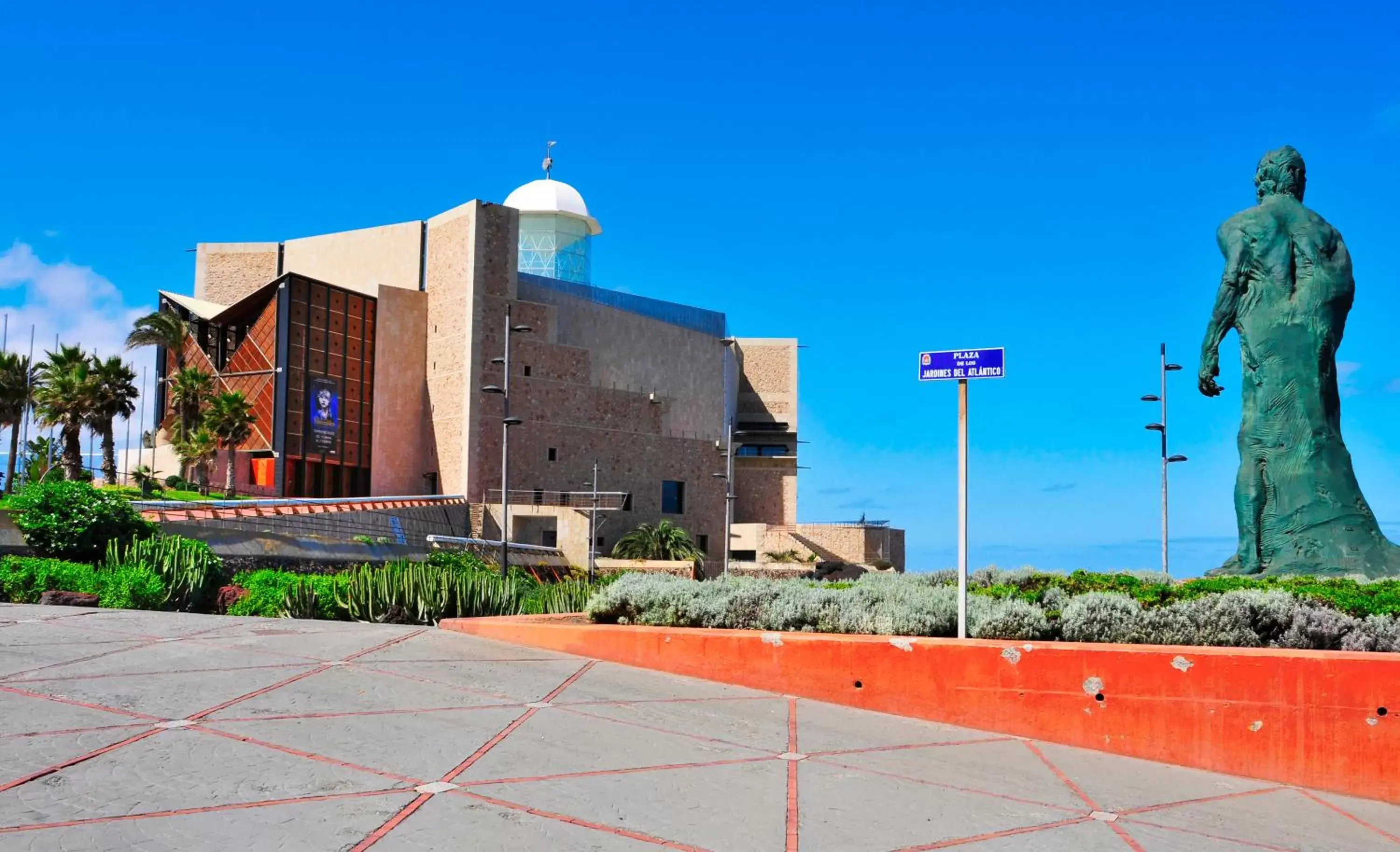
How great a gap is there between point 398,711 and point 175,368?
49851mm

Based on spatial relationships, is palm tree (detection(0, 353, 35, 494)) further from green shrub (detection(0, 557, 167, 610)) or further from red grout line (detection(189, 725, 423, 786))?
red grout line (detection(189, 725, 423, 786))

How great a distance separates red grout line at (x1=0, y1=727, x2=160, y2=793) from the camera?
5.45m

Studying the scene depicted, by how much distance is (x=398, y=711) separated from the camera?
742 cm

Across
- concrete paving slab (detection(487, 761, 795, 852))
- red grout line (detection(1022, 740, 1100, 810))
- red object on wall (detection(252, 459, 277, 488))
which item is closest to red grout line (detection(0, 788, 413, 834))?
concrete paving slab (detection(487, 761, 795, 852))

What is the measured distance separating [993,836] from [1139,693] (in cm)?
280

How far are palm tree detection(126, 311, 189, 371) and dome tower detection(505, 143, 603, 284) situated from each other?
61.3 feet

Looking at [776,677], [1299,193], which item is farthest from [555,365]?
[776,677]

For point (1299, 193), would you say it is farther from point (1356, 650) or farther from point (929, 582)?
point (1356, 650)

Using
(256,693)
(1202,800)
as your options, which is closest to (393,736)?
(256,693)

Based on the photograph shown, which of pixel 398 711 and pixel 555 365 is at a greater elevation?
pixel 555 365

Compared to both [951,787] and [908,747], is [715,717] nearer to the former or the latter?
[908,747]

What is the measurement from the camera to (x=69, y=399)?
43.5m

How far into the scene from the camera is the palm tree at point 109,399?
44.1m

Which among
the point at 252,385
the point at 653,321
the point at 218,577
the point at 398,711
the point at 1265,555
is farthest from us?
the point at 653,321
